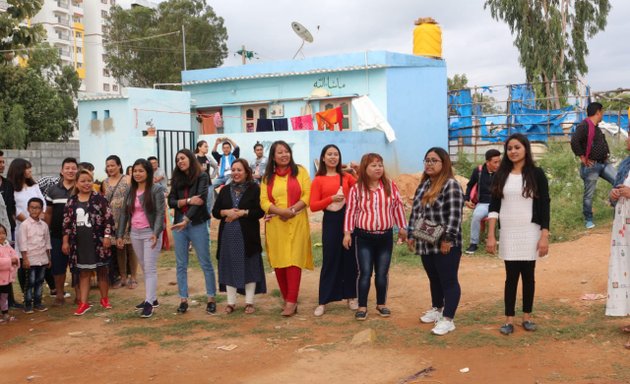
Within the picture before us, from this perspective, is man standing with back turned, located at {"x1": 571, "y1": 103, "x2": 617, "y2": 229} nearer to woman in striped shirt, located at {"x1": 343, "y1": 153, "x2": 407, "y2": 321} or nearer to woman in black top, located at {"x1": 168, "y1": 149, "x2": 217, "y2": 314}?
woman in striped shirt, located at {"x1": 343, "y1": 153, "x2": 407, "y2": 321}

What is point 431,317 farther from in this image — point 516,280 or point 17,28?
point 17,28

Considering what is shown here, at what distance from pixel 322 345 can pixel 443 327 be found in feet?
3.40

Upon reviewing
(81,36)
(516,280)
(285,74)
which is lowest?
(516,280)

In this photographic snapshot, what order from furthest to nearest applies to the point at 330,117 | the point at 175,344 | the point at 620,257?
the point at 330,117
the point at 175,344
the point at 620,257

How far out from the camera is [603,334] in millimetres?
5215

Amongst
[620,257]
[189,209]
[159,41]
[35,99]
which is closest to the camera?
[620,257]

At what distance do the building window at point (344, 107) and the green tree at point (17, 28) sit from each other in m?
13.3

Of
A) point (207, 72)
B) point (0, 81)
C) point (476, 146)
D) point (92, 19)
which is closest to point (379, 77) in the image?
point (476, 146)

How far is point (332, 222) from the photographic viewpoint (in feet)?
20.8

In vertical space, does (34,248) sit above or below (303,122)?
below

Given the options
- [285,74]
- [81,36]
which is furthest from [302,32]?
[81,36]

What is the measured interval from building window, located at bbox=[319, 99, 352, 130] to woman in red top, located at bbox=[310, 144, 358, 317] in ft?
45.2

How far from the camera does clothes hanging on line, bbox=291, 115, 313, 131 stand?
18797mm

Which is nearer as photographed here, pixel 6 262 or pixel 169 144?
pixel 6 262
